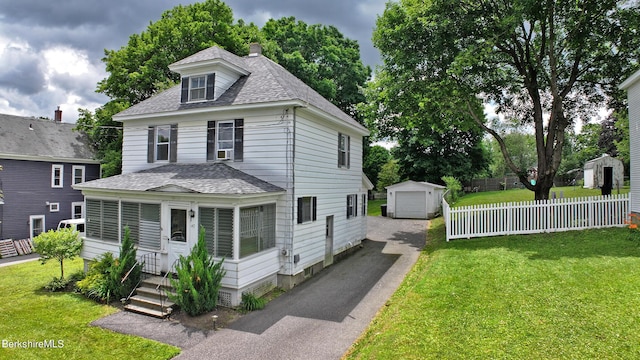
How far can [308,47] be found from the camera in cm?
Result: 3347

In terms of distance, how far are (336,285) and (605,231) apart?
10547 millimetres

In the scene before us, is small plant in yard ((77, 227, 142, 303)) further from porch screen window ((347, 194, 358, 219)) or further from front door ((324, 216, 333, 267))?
porch screen window ((347, 194, 358, 219))

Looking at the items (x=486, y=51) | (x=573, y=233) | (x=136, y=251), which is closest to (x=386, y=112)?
(x=486, y=51)

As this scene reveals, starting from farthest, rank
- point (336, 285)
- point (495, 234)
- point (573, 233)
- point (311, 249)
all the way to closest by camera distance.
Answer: point (495, 234) < point (573, 233) < point (311, 249) < point (336, 285)

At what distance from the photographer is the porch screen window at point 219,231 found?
9.58 meters

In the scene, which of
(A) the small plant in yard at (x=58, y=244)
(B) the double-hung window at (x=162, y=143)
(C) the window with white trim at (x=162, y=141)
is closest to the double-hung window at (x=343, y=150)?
(B) the double-hung window at (x=162, y=143)

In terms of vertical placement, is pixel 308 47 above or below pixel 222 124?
above

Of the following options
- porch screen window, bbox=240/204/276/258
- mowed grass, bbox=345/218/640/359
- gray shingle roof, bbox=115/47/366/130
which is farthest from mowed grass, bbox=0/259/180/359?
gray shingle roof, bbox=115/47/366/130

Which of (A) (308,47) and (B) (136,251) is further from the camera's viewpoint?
(A) (308,47)

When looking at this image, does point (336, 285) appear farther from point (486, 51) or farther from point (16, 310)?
point (486, 51)

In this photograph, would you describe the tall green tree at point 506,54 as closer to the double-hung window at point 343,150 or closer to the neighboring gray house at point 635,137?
the neighboring gray house at point 635,137

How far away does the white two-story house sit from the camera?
9.84m

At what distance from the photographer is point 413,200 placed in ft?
85.9

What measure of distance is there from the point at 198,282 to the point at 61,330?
328 cm
